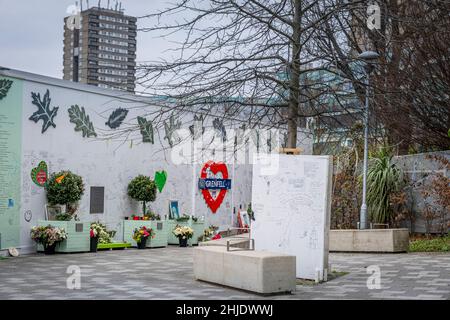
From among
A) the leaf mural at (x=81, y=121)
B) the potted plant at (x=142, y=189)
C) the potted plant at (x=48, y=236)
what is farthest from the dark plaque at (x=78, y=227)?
the potted plant at (x=142, y=189)

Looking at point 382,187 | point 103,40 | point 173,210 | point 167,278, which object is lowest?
point 167,278

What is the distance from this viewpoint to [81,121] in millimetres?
19391

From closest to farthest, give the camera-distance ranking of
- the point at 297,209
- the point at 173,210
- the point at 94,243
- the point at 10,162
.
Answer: the point at 297,209
the point at 10,162
the point at 94,243
the point at 173,210

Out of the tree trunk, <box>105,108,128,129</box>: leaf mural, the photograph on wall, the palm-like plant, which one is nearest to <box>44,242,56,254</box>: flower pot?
<box>105,108,128,129</box>: leaf mural

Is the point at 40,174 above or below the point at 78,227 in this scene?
above

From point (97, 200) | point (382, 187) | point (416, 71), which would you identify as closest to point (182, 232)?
point (97, 200)

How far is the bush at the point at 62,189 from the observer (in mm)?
18078

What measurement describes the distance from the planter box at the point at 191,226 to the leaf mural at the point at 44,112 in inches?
201

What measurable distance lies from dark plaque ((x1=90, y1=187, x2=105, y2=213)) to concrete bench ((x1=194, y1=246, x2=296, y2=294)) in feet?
27.0

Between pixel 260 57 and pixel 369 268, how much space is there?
5.24 meters

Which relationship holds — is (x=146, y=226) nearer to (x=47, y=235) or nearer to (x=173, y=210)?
(x=173, y=210)

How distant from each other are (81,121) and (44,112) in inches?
54.1
